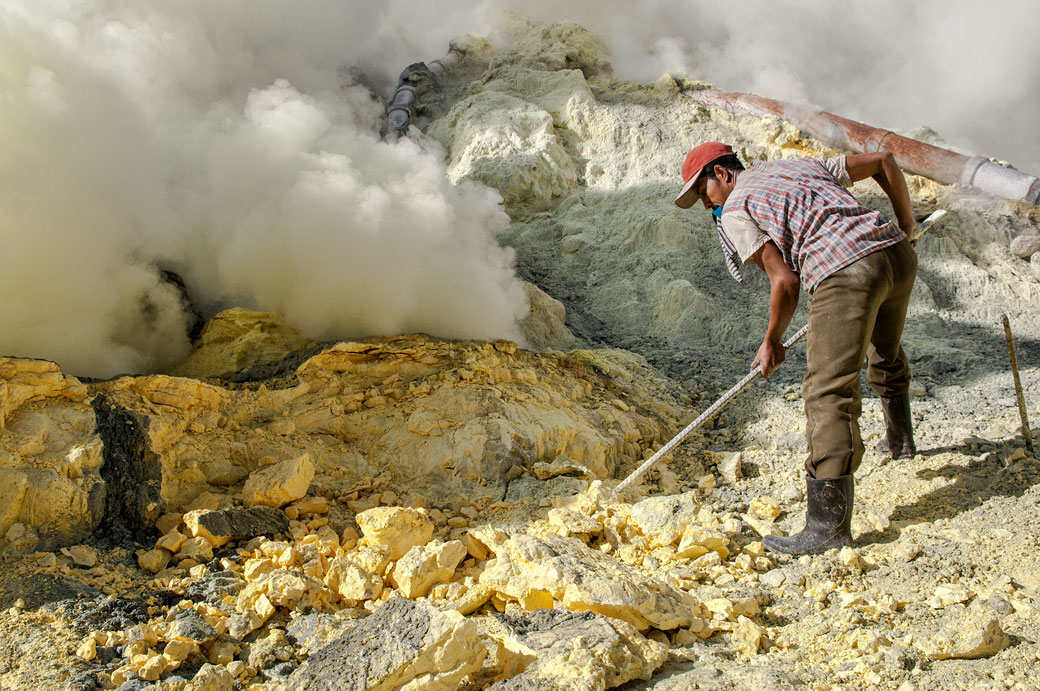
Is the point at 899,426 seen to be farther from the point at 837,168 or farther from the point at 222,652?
the point at 222,652

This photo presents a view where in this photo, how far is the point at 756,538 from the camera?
225 cm

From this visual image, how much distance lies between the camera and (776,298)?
6.63ft

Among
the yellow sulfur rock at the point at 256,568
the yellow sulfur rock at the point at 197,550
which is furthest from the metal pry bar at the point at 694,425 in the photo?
the yellow sulfur rock at the point at 197,550

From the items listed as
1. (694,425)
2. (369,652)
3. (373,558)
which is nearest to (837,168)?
(694,425)

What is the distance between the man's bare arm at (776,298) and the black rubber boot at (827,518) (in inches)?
14.6

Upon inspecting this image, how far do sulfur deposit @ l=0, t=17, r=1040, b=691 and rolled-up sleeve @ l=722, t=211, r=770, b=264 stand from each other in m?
0.82

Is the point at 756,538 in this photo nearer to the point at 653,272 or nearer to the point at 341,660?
the point at 341,660

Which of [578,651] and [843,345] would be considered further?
[843,345]

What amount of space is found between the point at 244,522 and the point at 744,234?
1.69 meters

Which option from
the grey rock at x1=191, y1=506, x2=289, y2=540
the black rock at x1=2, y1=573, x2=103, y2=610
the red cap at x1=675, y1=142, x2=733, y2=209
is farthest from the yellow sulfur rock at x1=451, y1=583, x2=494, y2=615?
the red cap at x1=675, y1=142, x2=733, y2=209

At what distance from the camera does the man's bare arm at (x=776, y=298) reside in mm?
2008

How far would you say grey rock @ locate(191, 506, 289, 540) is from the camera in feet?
6.76

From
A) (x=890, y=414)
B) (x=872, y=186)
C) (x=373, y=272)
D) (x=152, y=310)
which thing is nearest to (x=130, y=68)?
(x=152, y=310)

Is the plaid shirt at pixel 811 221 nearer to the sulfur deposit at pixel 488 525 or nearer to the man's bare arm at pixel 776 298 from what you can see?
the man's bare arm at pixel 776 298
